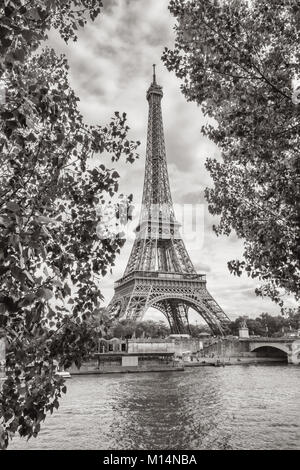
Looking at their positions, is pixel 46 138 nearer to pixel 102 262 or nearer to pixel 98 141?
pixel 98 141

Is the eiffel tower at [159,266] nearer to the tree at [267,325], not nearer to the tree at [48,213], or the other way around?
the tree at [267,325]

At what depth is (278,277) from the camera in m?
9.58

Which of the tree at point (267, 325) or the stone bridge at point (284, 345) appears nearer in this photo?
the stone bridge at point (284, 345)

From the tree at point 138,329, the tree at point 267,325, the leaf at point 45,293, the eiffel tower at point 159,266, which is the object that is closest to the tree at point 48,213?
the leaf at point 45,293

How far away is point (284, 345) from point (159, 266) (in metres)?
32.1

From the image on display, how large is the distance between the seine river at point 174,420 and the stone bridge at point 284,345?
48.0m

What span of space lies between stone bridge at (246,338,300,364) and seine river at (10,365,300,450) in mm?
48023

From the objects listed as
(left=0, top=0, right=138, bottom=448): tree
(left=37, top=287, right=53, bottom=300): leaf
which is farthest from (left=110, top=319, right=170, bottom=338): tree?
(left=37, top=287, right=53, bottom=300): leaf

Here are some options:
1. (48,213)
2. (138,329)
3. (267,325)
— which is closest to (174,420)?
(48,213)

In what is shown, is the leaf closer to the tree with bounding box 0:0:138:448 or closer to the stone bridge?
the tree with bounding box 0:0:138:448

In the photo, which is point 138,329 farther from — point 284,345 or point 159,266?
point 284,345

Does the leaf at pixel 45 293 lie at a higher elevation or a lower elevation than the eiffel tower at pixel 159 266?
lower

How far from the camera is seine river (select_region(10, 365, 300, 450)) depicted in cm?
1912

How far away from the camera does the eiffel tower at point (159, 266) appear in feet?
268
